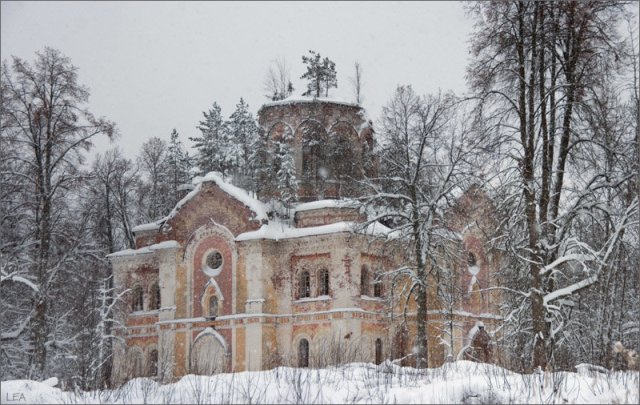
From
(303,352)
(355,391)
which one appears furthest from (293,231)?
(355,391)

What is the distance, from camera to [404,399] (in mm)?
11156

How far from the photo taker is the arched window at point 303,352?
34344mm

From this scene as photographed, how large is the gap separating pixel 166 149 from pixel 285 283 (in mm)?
14417

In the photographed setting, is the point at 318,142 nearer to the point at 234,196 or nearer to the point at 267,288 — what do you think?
the point at 234,196

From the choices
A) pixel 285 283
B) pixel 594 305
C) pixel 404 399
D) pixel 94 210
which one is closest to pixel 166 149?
pixel 94 210

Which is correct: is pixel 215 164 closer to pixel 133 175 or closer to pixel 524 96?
pixel 133 175

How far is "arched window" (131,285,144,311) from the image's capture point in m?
38.9

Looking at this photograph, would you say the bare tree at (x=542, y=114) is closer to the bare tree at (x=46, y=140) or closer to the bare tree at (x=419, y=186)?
the bare tree at (x=419, y=186)

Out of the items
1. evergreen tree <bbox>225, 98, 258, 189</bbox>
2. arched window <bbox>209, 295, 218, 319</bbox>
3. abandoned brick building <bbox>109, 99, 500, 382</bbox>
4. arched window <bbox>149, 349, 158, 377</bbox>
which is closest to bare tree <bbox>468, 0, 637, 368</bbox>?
abandoned brick building <bbox>109, 99, 500, 382</bbox>

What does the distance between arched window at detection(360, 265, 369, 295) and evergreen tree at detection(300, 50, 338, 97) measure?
39.0ft

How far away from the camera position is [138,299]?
39000mm

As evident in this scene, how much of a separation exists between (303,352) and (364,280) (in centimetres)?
363

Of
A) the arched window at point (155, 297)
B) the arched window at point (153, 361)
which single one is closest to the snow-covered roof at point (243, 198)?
the arched window at point (155, 297)

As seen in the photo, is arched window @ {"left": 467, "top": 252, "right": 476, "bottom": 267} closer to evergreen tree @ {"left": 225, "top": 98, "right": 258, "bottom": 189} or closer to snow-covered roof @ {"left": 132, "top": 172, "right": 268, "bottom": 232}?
snow-covered roof @ {"left": 132, "top": 172, "right": 268, "bottom": 232}
